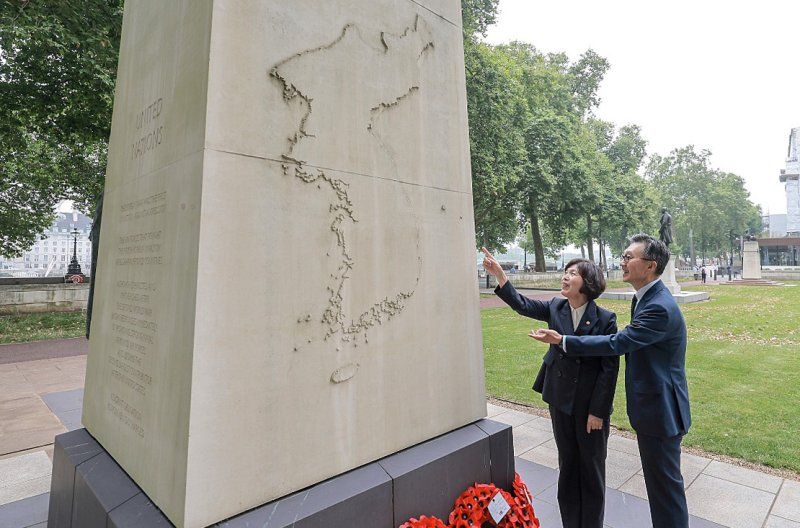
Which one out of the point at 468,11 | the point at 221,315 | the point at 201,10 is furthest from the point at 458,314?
the point at 468,11

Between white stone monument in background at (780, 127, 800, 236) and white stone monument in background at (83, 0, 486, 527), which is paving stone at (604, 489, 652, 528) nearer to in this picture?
white stone monument in background at (83, 0, 486, 527)

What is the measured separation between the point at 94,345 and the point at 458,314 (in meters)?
2.45

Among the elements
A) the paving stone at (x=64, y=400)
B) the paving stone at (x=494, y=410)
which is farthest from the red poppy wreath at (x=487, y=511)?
the paving stone at (x=64, y=400)

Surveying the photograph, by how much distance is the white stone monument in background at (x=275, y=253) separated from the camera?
177 cm

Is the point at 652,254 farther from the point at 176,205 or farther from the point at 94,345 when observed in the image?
the point at 94,345

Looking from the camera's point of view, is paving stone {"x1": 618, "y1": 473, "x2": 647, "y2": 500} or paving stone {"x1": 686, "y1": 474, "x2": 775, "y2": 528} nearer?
paving stone {"x1": 686, "y1": 474, "x2": 775, "y2": 528}

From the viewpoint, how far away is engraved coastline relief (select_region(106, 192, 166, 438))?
6.73 feet

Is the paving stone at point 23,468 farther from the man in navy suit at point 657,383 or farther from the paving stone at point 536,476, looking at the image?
the man in navy suit at point 657,383

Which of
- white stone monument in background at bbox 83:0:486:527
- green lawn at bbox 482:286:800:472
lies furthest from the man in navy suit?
green lawn at bbox 482:286:800:472

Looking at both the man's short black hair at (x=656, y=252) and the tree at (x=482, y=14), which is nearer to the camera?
the man's short black hair at (x=656, y=252)

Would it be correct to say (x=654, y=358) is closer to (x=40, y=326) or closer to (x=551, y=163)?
(x=40, y=326)

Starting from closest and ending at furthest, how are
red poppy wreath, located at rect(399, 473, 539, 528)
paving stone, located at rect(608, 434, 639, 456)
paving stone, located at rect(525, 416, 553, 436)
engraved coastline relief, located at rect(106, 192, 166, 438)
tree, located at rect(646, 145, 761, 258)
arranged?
engraved coastline relief, located at rect(106, 192, 166, 438) < red poppy wreath, located at rect(399, 473, 539, 528) < paving stone, located at rect(608, 434, 639, 456) < paving stone, located at rect(525, 416, 553, 436) < tree, located at rect(646, 145, 761, 258)

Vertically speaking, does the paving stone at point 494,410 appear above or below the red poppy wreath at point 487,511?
below

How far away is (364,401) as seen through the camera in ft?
7.49
